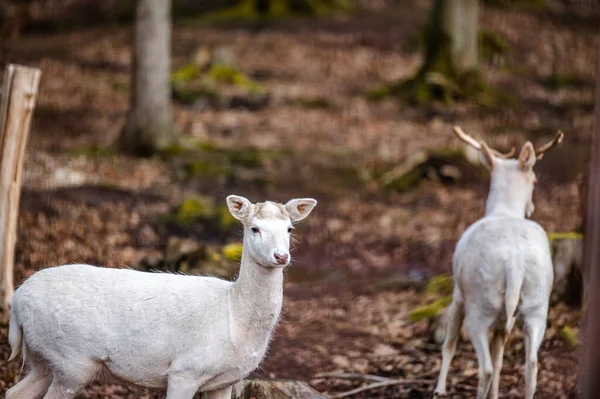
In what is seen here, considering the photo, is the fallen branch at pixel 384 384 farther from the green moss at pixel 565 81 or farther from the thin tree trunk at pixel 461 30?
the green moss at pixel 565 81

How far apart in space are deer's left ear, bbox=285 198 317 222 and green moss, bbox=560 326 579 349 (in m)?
3.78

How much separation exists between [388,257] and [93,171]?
4684 mm

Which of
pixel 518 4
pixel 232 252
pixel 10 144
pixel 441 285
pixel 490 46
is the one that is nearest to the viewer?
pixel 10 144

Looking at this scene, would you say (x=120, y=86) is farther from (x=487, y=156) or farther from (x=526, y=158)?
(x=526, y=158)

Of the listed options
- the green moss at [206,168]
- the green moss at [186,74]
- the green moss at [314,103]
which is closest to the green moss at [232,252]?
the green moss at [206,168]

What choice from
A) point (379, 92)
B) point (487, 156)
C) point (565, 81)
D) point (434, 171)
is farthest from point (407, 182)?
point (565, 81)

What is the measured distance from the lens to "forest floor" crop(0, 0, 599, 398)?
887 centimetres

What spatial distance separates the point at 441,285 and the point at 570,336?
1.92 meters

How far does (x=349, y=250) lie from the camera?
12.0 metres

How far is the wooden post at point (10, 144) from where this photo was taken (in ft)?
26.0

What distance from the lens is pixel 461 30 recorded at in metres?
19.1

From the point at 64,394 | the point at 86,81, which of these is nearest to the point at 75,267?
the point at 64,394

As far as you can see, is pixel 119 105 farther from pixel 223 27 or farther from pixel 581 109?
pixel 581 109

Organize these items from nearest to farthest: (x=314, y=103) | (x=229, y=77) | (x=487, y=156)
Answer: (x=487, y=156) < (x=314, y=103) < (x=229, y=77)
